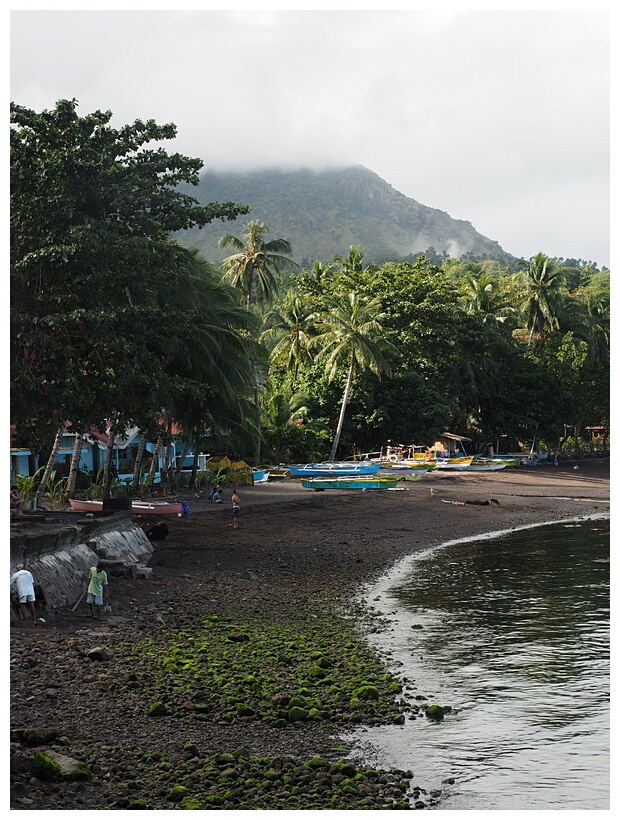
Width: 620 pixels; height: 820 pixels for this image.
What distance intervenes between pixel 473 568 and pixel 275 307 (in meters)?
39.6

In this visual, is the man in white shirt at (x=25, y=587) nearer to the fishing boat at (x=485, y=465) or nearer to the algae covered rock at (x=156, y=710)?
the algae covered rock at (x=156, y=710)

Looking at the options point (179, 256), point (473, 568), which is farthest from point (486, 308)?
point (179, 256)

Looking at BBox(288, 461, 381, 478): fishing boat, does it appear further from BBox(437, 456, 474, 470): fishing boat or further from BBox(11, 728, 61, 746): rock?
BBox(11, 728, 61, 746): rock

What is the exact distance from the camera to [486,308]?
65188mm

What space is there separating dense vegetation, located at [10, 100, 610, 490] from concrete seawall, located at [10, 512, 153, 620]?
86.1 inches

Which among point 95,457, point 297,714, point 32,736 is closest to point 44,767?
point 32,736

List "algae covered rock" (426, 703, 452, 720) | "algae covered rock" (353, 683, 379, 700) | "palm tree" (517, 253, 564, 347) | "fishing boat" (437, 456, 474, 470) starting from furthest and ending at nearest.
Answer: "palm tree" (517, 253, 564, 347) < "fishing boat" (437, 456, 474, 470) < "algae covered rock" (353, 683, 379, 700) < "algae covered rock" (426, 703, 452, 720)

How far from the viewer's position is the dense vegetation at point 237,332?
1884cm

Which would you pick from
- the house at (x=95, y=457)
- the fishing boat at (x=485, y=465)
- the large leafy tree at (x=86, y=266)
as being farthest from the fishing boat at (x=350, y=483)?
the large leafy tree at (x=86, y=266)

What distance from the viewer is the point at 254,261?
168ft

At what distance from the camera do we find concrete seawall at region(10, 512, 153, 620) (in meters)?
16.6

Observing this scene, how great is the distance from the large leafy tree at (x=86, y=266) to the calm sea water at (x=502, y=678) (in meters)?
8.09

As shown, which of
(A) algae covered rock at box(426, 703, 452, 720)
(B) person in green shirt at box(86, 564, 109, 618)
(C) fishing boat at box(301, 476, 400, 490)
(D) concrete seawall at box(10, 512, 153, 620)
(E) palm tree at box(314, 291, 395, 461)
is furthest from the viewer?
(E) palm tree at box(314, 291, 395, 461)

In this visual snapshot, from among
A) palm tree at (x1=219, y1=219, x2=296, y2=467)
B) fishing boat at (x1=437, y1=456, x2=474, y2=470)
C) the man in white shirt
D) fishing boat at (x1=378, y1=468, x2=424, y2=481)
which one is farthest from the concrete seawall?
fishing boat at (x1=437, y1=456, x2=474, y2=470)
